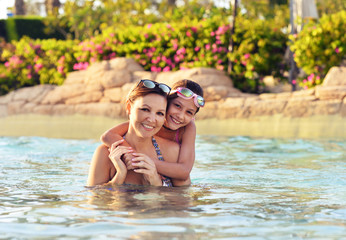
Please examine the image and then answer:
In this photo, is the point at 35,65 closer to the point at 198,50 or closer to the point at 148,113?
the point at 198,50

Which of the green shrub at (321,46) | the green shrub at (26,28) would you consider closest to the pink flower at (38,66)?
the green shrub at (321,46)

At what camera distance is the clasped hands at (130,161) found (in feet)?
14.7

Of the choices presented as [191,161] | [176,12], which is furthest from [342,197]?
[176,12]

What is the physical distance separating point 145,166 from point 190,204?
48 cm

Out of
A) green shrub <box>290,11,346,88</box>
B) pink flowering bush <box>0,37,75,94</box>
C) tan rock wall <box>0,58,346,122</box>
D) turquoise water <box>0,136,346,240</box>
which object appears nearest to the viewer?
turquoise water <box>0,136,346,240</box>

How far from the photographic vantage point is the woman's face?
14.7 ft

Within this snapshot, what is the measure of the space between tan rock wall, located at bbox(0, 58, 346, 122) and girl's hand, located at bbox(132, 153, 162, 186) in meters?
8.16

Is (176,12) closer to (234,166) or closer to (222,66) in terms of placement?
(222,66)

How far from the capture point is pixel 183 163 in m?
4.80

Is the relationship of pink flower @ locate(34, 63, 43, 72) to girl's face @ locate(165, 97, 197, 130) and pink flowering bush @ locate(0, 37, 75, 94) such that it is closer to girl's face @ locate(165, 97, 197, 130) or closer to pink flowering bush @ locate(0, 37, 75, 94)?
pink flowering bush @ locate(0, 37, 75, 94)

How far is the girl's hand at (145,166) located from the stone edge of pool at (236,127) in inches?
270

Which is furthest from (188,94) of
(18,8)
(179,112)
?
(18,8)

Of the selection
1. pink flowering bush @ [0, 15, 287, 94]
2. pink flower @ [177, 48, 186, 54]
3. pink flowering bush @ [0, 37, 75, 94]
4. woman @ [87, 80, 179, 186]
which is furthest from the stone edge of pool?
woman @ [87, 80, 179, 186]

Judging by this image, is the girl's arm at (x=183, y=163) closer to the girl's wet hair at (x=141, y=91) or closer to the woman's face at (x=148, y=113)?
the woman's face at (x=148, y=113)
